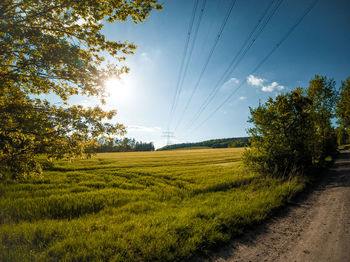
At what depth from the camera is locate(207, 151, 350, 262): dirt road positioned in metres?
3.27

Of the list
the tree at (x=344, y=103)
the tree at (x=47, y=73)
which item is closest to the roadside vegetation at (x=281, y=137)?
the tree at (x=47, y=73)

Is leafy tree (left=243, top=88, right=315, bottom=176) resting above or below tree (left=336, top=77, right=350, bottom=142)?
below

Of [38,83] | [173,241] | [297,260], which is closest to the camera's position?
[297,260]

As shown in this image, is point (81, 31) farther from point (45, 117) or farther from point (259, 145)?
point (259, 145)

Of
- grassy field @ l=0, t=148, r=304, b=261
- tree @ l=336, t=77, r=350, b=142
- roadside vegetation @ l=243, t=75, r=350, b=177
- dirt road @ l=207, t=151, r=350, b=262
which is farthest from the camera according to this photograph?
tree @ l=336, t=77, r=350, b=142

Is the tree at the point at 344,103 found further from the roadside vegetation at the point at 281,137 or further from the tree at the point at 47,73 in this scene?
the tree at the point at 47,73

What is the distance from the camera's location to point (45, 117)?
4.35 m

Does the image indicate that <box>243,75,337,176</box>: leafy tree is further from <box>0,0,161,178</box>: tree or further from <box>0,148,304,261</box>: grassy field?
<box>0,0,161,178</box>: tree

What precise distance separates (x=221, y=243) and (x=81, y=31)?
744cm

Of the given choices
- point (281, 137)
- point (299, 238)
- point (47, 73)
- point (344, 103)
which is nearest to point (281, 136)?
point (281, 137)

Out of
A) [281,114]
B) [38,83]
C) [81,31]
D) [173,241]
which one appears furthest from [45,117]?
[281,114]

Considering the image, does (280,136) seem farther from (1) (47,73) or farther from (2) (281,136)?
(1) (47,73)

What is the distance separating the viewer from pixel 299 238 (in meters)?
3.94

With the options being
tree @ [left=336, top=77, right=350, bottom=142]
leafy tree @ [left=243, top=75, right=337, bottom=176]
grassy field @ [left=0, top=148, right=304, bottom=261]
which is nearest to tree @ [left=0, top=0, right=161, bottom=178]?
grassy field @ [left=0, top=148, right=304, bottom=261]
